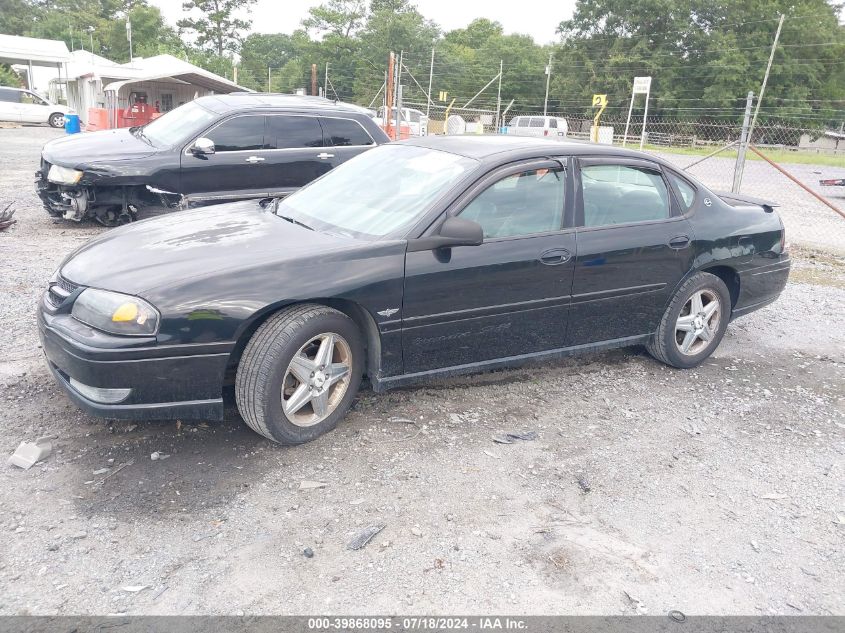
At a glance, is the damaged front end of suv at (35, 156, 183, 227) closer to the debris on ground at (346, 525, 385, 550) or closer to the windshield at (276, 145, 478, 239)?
the windshield at (276, 145, 478, 239)

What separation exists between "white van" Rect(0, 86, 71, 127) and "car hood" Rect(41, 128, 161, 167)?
24504 mm

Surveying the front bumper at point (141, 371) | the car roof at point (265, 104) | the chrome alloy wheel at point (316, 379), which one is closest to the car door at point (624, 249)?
the chrome alloy wheel at point (316, 379)

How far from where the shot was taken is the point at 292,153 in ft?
28.0

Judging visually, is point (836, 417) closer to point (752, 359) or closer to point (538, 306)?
point (752, 359)

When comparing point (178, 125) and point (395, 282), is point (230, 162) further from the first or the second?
point (395, 282)

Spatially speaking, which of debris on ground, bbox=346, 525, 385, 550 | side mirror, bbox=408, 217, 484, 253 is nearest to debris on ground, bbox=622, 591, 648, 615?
debris on ground, bbox=346, 525, 385, 550

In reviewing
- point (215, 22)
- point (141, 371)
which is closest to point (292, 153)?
point (141, 371)

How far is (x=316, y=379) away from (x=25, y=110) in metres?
32.1

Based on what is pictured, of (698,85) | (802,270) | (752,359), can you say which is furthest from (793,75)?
(752,359)

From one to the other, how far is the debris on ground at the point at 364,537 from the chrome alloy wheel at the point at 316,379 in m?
0.82

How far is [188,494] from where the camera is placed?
3252 mm

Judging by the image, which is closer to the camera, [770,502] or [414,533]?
[414,533]

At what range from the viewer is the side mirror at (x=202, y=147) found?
7844 mm

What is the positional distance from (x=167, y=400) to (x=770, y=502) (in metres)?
3.06
